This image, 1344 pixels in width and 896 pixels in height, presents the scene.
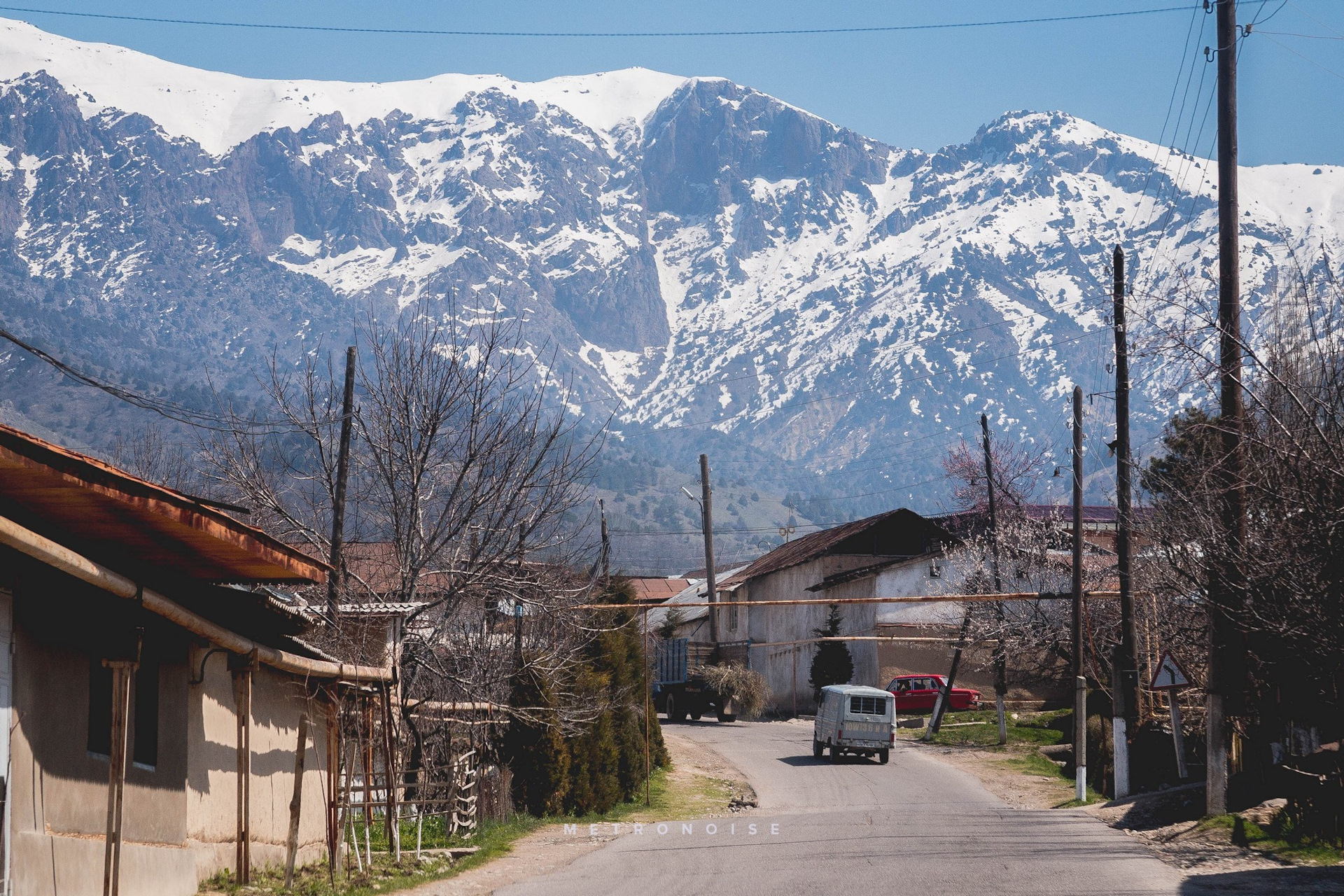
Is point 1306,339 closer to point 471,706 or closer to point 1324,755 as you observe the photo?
point 1324,755

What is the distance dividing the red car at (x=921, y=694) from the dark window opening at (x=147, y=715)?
3844 centimetres

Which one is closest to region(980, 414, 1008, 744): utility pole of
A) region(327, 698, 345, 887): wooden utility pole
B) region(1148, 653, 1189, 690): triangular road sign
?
region(1148, 653, 1189, 690): triangular road sign

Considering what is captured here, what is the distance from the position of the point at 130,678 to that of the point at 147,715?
1.96 meters

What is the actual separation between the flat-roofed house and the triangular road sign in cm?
1341

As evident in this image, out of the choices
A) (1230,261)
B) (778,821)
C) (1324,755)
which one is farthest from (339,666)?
(1230,261)

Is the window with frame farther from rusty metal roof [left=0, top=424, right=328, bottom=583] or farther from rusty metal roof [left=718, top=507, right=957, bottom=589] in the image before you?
rusty metal roof [left=718, top=507, right=957, bottom=589]

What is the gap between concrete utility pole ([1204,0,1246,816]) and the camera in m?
16.6

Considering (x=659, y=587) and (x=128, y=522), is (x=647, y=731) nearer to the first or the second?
(x=128, y=522)

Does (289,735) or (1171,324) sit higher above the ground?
(1171,324)

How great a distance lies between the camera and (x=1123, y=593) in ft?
81.8

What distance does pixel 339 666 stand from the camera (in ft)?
48.2

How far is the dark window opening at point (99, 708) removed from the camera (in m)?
10.4

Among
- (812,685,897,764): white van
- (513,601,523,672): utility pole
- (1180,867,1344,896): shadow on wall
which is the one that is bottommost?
(812,685,897,764): white van

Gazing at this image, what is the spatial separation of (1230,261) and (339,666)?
1270cm
